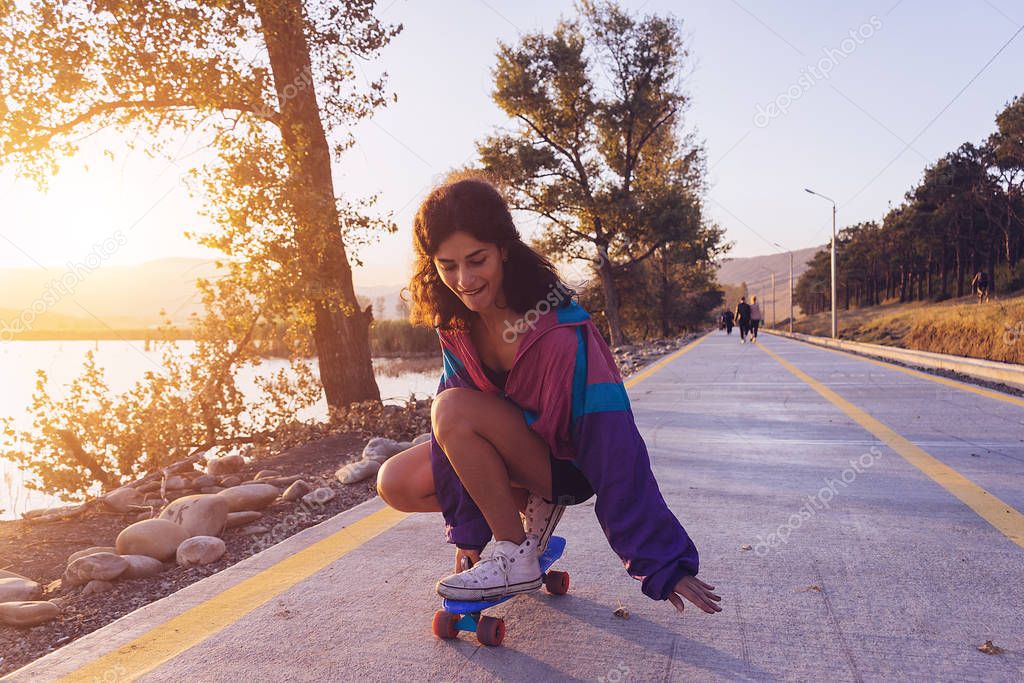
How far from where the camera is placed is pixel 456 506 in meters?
2.40

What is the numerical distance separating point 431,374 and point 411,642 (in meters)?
18.6

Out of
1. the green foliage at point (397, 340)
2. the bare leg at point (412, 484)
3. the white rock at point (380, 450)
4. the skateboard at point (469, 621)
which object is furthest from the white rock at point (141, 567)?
the green foliage at point (397, 340)

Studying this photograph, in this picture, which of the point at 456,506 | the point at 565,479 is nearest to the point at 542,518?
the point at 565,479

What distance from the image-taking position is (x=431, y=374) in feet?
67.8

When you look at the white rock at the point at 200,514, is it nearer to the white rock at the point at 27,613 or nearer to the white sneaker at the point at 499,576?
the white rock at the point at 27,613

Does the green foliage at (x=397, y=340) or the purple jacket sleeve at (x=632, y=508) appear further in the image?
the green foliage at (x=397, y=340)

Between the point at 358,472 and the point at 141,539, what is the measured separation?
63.2 inches

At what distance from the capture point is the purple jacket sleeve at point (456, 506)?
237 cm

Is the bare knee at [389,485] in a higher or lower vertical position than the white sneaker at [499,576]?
higher

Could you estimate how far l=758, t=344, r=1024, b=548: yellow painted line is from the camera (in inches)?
125

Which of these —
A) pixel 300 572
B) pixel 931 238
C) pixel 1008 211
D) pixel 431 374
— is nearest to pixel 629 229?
pixel 431 374

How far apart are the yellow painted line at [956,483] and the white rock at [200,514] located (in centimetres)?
368

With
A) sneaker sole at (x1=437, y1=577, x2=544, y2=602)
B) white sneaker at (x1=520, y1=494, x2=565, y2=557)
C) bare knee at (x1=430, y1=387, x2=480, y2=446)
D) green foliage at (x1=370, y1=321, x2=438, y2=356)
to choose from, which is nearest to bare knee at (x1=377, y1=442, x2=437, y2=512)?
bare knee at (x1=430, y1=387, x2=480, y2=446)

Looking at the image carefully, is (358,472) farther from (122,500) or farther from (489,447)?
(489,447)
